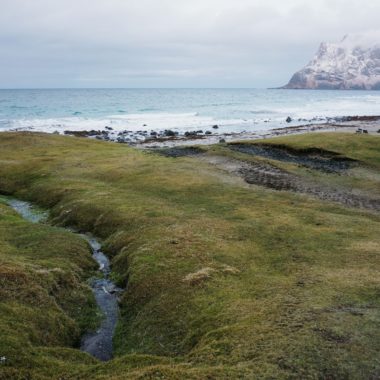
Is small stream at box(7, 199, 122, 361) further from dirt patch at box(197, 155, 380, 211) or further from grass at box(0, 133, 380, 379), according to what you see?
dirt patch at box(197, 155, 380, 211)

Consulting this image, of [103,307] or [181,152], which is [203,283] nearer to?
[103,307]

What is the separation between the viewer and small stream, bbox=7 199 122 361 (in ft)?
55.3

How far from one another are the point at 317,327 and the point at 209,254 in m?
8.60

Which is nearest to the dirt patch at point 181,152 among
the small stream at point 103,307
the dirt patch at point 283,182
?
the dirt patch at point 283,182

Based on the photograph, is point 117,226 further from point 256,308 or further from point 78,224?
point 256,308

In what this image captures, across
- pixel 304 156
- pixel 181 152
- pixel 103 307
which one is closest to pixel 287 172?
pixel 304 156

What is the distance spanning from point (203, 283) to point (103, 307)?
4683 mm

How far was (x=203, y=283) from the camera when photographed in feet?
63.6

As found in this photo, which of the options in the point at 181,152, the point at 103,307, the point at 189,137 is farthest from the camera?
the point at 189,137

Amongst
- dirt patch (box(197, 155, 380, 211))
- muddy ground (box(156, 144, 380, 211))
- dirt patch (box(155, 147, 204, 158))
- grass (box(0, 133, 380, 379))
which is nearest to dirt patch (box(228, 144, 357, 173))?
muddy ground (box(156, 144, 380, 211))

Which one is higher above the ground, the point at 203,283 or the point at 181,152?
the point at 181,152

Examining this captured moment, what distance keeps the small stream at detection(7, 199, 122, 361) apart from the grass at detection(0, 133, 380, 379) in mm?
508

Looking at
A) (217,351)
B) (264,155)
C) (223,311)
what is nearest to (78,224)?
(223,311)

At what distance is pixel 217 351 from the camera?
543 inches
